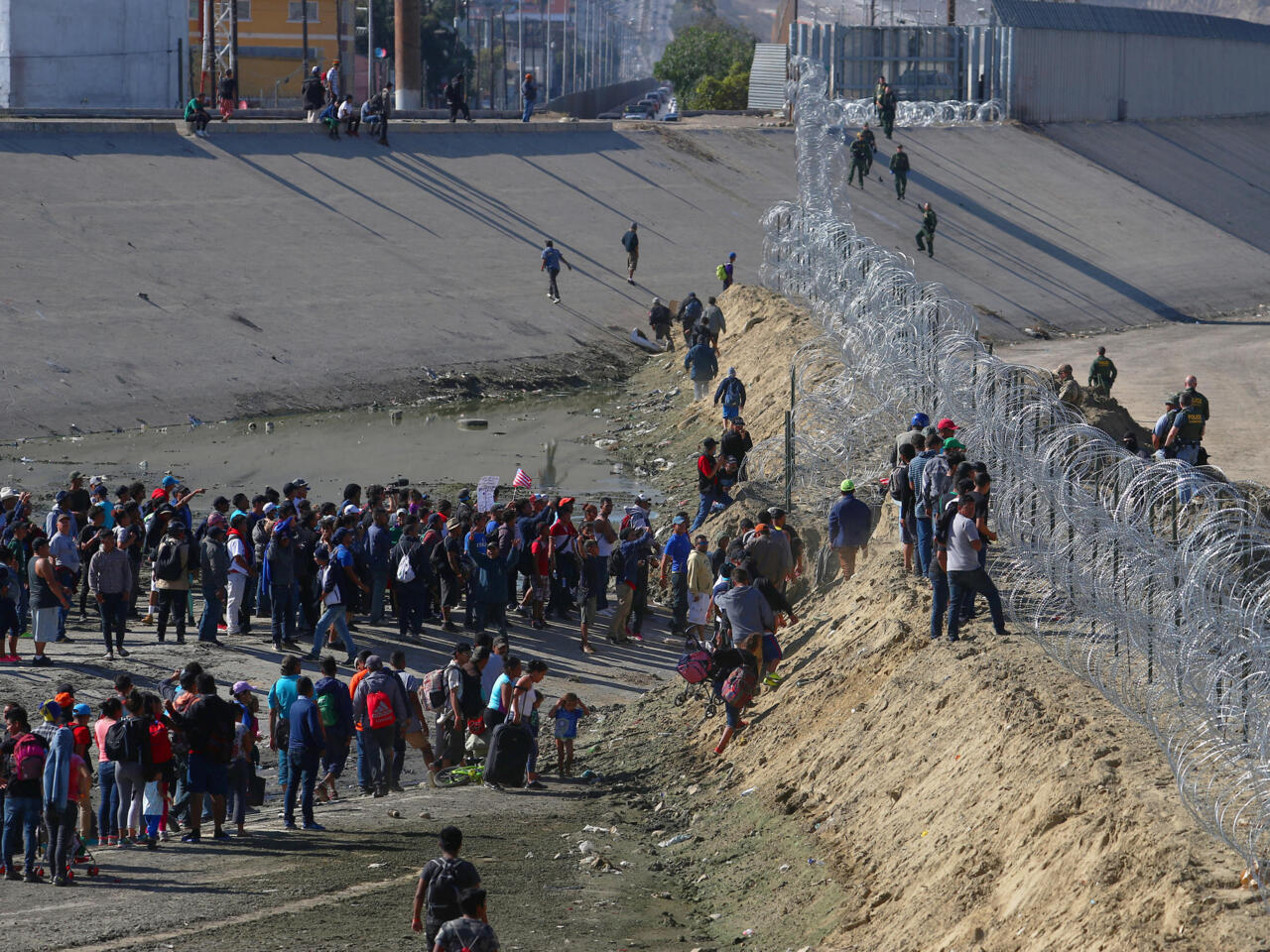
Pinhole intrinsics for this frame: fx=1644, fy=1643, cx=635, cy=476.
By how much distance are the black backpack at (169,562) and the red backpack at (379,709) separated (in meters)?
4.04

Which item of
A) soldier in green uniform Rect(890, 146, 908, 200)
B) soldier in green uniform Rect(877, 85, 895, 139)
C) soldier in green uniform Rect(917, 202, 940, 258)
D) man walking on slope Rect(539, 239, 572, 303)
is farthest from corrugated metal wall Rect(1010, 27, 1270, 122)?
man walking on slope Rect(539, 239, 572, 303)

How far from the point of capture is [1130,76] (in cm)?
6225

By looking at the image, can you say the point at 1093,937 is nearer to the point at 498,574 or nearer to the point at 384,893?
the point at 384,893

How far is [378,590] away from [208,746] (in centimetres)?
533

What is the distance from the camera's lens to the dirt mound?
8.09m

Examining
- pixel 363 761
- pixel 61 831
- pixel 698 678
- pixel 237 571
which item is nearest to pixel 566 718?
pixel 698 678

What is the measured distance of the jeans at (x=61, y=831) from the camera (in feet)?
33.7

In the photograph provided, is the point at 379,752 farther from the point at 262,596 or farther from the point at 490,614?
the point at 262,596

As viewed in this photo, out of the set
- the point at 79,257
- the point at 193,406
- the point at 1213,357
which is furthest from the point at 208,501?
the point at 1213,357

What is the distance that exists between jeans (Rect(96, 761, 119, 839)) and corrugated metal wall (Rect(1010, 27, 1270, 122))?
5134cm

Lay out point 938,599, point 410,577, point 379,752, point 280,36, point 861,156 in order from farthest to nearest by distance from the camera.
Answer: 1. point 280,36
2. point 861,156
3. point 410,577
4. point 379,752
5. point 938,599

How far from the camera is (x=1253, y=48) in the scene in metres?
69.9

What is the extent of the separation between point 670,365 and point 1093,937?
25.3 meters

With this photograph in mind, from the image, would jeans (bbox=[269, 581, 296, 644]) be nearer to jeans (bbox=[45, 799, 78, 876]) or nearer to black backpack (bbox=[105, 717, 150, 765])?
black backpack (bbox=[105, 717, 150, 765])
